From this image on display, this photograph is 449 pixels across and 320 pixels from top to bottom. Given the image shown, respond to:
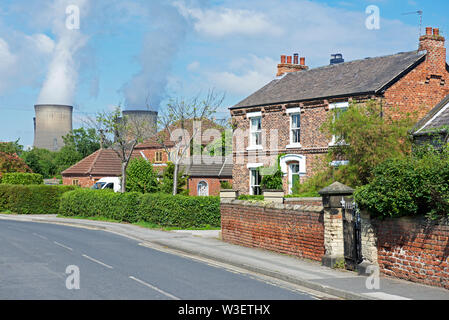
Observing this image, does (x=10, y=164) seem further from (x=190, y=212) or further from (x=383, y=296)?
(x=383, y=296)

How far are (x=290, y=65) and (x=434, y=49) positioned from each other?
11130 millimetres

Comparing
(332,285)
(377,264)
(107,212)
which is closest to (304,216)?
(377,264)

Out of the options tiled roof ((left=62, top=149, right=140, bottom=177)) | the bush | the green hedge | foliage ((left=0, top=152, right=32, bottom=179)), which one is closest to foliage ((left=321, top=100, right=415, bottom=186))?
the green hedge

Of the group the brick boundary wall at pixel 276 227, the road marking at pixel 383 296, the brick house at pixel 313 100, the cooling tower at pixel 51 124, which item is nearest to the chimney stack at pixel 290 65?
the brick house at pixel 313 100

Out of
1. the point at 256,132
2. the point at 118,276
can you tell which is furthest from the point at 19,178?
the point at 118,276

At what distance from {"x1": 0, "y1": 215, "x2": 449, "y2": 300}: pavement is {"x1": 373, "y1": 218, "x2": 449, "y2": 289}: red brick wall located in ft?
0.81

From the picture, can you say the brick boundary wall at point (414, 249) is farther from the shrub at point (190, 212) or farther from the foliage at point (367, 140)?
the shrub at point (190, 212)

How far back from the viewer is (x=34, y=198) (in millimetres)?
43156

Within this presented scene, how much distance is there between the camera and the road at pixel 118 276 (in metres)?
11.9

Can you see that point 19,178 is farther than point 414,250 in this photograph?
Yes

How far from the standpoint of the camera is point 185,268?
639 inches

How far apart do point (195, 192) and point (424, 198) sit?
3959 centimetres

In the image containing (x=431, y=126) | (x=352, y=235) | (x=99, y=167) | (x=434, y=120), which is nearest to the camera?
(x=352, y=235)

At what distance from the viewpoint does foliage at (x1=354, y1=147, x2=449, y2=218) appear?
488 inches
